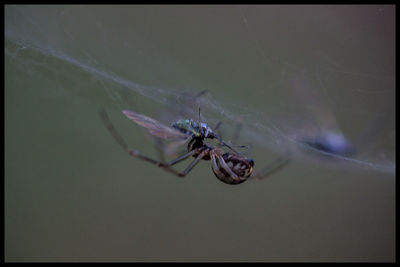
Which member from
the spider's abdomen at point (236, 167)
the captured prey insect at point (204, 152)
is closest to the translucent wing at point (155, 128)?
the captured prey insect at point (204, 152)

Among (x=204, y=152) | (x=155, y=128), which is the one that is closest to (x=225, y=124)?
(x=204, y=152)

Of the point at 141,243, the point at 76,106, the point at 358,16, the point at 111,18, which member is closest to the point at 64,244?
the point at 141,243

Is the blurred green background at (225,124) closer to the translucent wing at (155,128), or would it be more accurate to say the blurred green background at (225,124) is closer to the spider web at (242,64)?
the spider web at (242,64)

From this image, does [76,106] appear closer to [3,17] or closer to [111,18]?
[111,18]

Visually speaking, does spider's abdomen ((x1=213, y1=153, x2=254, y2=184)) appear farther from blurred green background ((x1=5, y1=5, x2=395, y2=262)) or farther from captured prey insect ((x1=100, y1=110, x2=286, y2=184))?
blurred green background ((x1=5, y1=5, x2=395, y2=262))

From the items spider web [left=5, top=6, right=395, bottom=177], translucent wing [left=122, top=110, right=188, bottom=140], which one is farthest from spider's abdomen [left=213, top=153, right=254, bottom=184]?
spider web [left=5, top=6, right=395, bottom=177]

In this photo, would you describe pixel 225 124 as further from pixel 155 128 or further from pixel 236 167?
pixel 155 128
